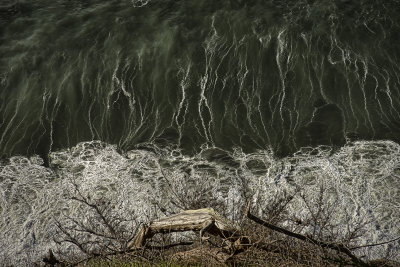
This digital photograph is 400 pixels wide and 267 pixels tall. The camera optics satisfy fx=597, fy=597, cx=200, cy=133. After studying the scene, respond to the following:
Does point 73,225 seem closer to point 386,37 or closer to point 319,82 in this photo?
point 319,82

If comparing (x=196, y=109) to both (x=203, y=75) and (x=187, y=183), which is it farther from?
(x=187, y=183)

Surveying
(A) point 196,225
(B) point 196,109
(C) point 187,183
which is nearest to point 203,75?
(B) point 196,109

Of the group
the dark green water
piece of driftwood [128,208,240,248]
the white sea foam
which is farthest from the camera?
the dark green water

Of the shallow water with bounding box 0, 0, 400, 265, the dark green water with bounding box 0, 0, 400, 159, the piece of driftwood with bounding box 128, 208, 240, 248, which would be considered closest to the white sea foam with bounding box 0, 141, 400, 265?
the shallow water with bounding box 0, 0, 400, 265

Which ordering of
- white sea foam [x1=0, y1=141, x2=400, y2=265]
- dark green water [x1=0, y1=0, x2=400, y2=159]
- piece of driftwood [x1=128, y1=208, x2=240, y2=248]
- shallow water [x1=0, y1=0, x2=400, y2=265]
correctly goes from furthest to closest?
dark green water [x1=0, y1=0, x2=400, y2=159] → shallow water [x1=0, y1=0, x2=400, y2=265] → white sea foam [x1=0, y1=141, x2=400, y2=265] → piece of driftwood [x1=128, y1=208, x2=240, y2=248]

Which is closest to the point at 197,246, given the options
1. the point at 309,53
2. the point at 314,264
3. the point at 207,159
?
the point at 314,264

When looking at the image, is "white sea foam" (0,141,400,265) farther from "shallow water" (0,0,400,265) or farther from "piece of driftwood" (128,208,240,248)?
"piece of driftwood" (128,208,240,248)

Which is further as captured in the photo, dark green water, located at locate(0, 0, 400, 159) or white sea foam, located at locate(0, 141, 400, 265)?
dark green water, located at locate(0, 0, 400, 159)
